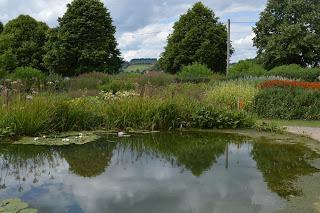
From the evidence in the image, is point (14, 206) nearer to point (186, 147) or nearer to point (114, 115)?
point (186, 147)

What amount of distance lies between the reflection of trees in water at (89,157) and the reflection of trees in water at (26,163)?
233 mm

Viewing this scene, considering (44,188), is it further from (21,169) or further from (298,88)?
(298,88)

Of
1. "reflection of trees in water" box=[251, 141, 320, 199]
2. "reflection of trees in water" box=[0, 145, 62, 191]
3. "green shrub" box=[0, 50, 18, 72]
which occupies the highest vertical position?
"green shrub" box=[0, 50, 18, 72]

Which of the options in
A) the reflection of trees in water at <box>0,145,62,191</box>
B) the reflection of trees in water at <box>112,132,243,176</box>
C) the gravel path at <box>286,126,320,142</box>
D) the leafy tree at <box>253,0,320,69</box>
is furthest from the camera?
the leafy tree at <box>253,0,320,69</box>

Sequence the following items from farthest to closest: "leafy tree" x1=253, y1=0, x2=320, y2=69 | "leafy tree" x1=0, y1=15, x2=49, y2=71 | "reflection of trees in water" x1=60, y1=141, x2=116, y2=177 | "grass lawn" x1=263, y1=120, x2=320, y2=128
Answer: "leafy tree" x1=253, y1=0, x2=320, y2=69 < "leafy tree" x1=0, y1=15, x2=49, y2=71 < "grass lawn" x1=263, y1=120, x2=320, y2=128 < "reflection of trees in water" x1=60, y1=141, x2=116, y2=177

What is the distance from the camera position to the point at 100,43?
95.0ft

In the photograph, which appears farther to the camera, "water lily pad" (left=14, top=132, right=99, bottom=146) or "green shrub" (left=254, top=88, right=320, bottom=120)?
"green shrub" (left=254, top=88, right=320, bottom=120)

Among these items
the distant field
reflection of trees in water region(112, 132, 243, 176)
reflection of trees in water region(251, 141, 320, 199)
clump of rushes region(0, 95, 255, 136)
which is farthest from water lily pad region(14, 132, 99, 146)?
the distant field

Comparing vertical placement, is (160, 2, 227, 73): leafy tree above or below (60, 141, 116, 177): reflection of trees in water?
above

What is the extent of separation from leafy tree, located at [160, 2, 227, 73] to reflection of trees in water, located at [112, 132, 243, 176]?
22.7 m

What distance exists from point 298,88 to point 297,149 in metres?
5.43

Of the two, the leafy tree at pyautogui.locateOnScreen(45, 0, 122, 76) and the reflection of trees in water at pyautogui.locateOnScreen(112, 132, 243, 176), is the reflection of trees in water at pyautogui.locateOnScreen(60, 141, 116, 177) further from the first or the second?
the leafy tree at pyautogui.locateOnScreen(45, 0, 122, 76)

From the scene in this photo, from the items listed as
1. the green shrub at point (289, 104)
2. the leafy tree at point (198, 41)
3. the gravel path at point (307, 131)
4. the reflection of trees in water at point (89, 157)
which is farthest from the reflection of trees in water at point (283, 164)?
the leafy tree at point (198, 41)

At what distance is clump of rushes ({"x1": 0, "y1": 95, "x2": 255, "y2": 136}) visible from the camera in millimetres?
8938
